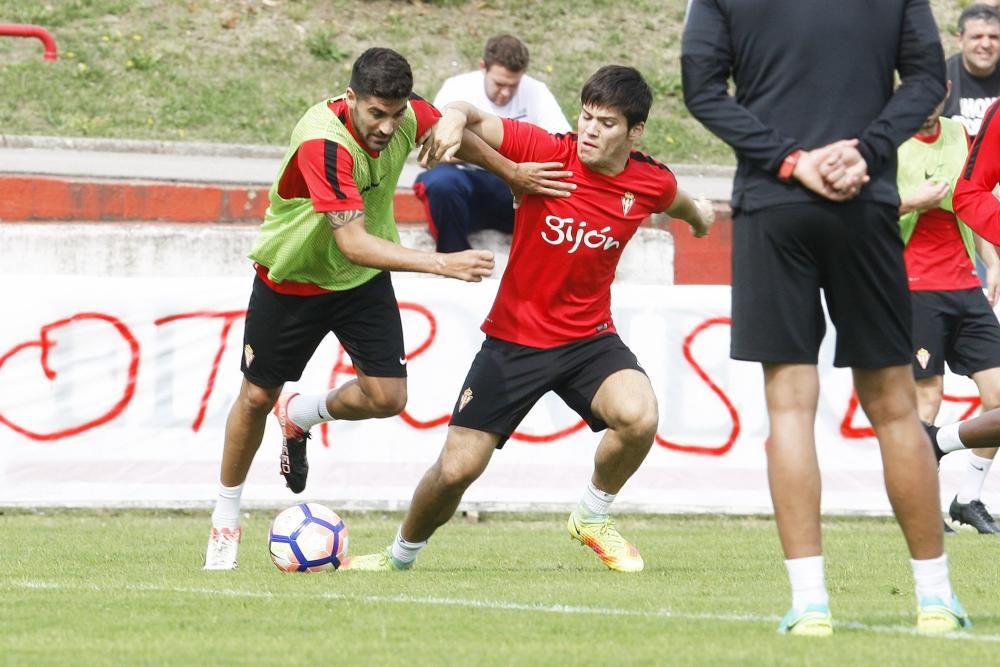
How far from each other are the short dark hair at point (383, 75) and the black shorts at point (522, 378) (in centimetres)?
120

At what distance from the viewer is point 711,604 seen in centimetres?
587

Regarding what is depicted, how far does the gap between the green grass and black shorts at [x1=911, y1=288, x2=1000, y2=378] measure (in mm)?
11345

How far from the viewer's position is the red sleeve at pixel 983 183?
741cm

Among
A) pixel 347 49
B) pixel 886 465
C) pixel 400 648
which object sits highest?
pixel 886 465

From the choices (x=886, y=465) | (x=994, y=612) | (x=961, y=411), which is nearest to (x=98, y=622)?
(x=886, y=465)

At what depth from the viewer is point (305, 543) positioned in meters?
7.19

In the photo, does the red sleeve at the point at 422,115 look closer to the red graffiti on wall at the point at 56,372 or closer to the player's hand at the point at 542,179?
the player's hand at the point at 542,179

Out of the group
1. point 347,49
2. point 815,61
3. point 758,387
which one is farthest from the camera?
point 347,49

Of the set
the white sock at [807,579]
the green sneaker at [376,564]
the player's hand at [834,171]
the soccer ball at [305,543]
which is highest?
the player's hand at [834,171]

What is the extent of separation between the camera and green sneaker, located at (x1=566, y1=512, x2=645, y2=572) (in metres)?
7.38

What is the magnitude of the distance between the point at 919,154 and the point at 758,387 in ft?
6.41

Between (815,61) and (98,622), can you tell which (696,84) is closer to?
(815,61)

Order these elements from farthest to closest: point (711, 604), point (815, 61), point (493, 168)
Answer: point (493, 168)
point (711, 604)
point (815, 61)

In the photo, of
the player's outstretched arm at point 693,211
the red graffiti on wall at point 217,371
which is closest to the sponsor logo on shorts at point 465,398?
the player's outstretched arm at point 693,211
